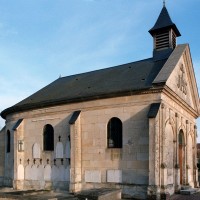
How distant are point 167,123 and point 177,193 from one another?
4139 mm

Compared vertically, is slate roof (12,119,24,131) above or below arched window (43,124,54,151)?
above

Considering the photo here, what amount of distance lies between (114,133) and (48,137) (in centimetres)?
521

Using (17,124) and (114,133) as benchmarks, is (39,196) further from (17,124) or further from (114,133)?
(17,124)

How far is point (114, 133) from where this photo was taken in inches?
648

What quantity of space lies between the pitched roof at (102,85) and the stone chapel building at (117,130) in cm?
7

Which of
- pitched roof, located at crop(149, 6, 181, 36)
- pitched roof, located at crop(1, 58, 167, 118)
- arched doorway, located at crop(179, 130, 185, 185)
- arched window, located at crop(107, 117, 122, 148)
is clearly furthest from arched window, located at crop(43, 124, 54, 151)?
pitched roof, located at crop(149, 6, 181, 36)

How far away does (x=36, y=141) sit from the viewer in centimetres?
1969

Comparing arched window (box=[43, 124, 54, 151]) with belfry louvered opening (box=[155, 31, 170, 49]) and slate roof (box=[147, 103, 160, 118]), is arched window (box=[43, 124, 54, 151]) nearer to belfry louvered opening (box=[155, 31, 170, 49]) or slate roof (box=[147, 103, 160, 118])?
slate roof (box=[147, 103, 160, 118])

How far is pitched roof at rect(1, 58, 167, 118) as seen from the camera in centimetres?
1636

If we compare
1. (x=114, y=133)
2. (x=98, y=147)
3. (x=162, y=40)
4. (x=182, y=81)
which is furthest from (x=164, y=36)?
(x=98, y=147)

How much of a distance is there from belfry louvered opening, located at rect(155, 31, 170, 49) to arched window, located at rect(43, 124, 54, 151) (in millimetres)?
9494

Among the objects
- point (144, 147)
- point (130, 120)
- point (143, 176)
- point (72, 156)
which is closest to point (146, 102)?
point (130, 120)

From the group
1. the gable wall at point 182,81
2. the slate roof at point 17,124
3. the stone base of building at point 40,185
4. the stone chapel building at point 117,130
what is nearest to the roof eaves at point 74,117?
the stone chapel building at point 117,130

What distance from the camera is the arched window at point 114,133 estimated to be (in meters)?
16.3
